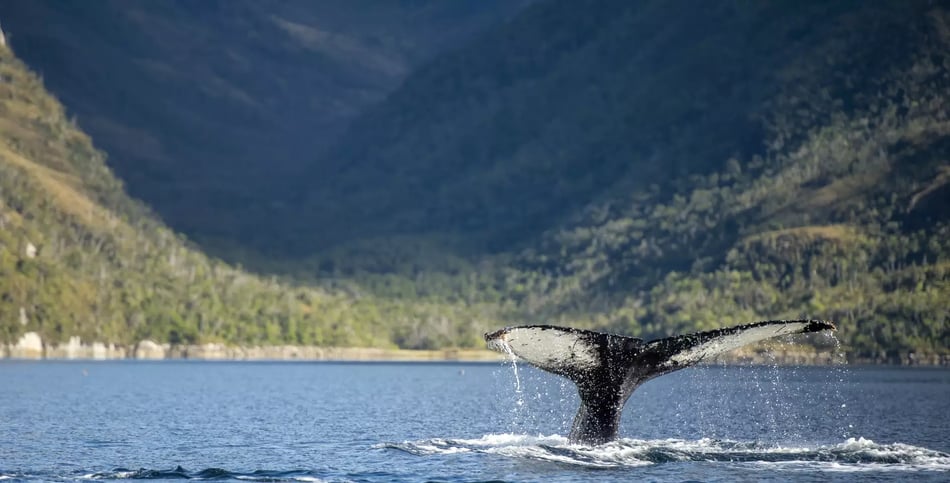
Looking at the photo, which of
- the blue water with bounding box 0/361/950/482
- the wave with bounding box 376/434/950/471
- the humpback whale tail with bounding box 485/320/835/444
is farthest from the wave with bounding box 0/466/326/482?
the humpback whale tail with bounding box 485/320/835/444

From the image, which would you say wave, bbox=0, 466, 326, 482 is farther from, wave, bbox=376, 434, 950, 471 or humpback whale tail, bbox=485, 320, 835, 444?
humpback whale tail, bbox=485, 320, 835, 444

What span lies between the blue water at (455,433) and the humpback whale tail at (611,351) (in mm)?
3080

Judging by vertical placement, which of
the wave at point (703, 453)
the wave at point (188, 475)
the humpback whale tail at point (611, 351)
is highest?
the humpback whale tail at point (611, 351)

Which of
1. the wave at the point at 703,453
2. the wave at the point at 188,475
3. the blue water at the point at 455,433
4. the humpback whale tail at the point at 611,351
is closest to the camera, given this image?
the humpback whale tail at the point at 611,351

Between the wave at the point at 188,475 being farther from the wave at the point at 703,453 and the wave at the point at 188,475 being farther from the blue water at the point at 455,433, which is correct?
the wave at the point at 703,453

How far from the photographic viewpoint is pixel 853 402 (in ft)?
390

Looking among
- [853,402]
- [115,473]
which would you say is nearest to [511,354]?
[115,473]

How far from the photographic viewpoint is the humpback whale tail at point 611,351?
163ft

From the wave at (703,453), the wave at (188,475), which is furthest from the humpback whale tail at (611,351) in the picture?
the wave at (188,475)

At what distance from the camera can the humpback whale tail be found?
49.7m

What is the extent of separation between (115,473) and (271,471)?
5.55 meters

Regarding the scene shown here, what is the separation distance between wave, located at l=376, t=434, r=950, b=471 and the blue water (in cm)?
8

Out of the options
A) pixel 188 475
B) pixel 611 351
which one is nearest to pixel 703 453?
pixel 611 351

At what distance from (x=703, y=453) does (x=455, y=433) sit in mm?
19231
